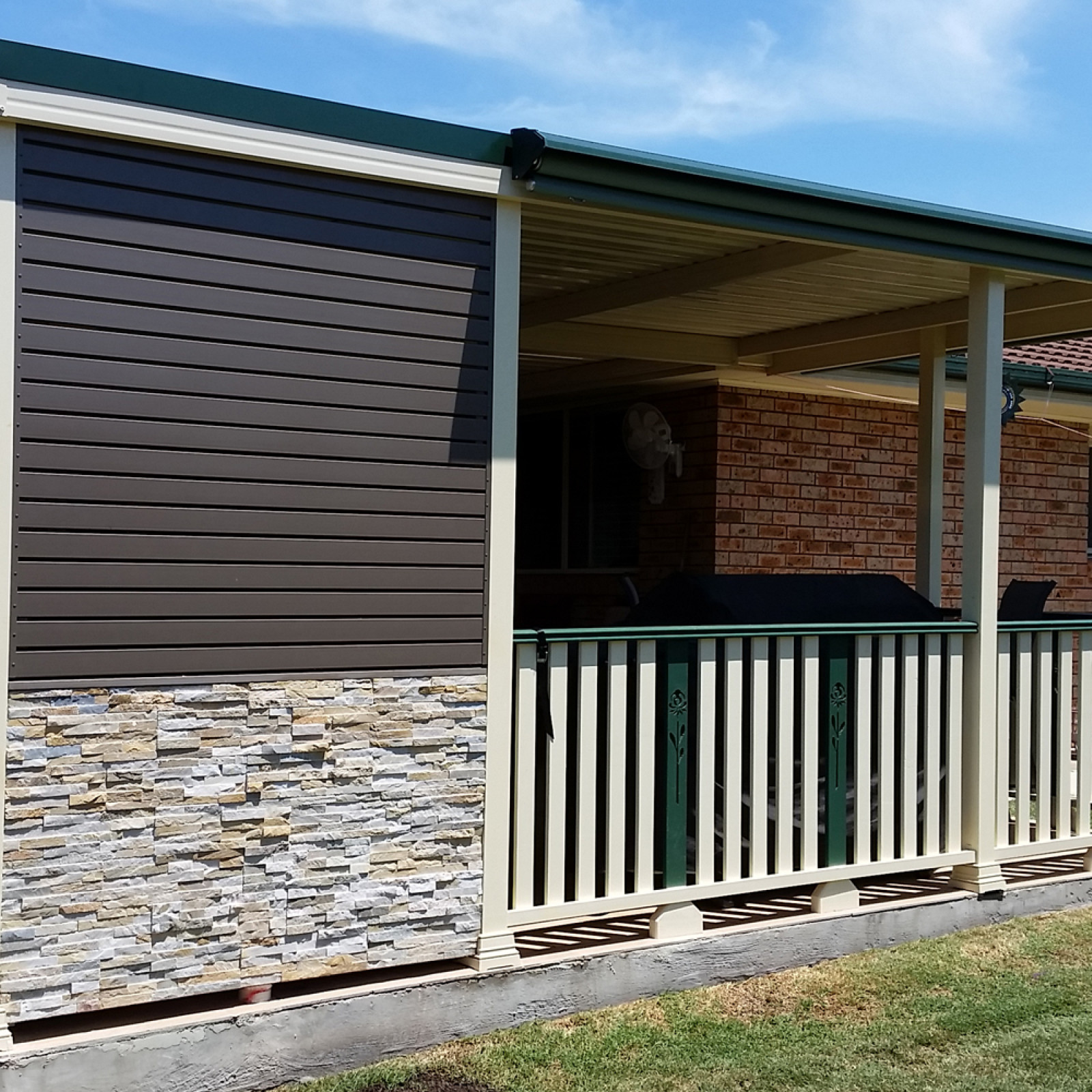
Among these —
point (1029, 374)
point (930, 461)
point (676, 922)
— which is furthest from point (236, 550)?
point (1029, 374)

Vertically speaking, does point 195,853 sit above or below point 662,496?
below

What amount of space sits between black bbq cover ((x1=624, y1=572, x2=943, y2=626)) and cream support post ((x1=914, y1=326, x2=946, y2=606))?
3.94 feet

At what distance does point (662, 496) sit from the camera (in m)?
9.45

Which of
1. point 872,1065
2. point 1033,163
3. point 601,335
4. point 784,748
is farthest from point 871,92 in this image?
point 872,1065

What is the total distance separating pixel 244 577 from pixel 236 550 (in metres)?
0.09

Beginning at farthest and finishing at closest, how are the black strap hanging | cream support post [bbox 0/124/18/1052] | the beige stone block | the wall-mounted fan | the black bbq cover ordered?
the wall-mounted fan < the black bbq cover < the black strap hanging < the beige stone block < cream support post [bbox 0/124/18/1052]

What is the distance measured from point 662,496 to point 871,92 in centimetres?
835

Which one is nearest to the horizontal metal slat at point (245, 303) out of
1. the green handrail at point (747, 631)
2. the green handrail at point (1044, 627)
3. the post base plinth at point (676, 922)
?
the green handrail at point (747, 631)

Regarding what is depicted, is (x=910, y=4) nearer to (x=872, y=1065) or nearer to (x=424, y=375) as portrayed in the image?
(x=424, y=375)

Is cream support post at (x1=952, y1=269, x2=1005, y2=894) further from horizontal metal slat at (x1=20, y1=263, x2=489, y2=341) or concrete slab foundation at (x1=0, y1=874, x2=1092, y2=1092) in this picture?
horizontal metal slat at (x1=20, y1=263, x2=489, y2=341)

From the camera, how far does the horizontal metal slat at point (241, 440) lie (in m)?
4.14

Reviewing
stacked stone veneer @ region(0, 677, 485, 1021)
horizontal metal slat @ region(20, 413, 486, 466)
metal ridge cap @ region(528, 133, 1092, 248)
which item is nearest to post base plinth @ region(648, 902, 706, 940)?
stacked stone veneer @ region(0, 677, 485, 1021)

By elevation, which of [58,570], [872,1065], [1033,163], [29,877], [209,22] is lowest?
[872,1065]

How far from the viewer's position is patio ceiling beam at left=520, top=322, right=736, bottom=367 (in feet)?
25.4
